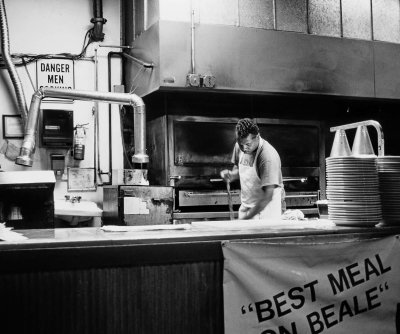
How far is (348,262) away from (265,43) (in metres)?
3.64

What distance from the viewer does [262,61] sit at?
5309 millimetres

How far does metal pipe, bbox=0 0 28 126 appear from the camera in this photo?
5176 mm

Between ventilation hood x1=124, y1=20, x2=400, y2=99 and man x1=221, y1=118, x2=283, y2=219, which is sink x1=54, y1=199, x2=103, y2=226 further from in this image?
man x1=221, y1=118, x2=283, y2=219

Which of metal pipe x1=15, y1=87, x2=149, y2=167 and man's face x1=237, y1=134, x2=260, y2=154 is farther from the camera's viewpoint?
man's face x1=237, y1=134, x2=260, y2=154

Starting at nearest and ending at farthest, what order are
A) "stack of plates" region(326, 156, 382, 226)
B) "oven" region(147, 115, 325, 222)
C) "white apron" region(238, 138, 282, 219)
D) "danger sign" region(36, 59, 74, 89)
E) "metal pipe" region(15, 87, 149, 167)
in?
"stack of plates" region(326, 156, 382, 226), "metal pipe" region(15, 87, 149, 167), "white apron" region(238, 138, 282, 219), "oven" region(147, 115, 325, 222), "danger sign" region(36, 59, 74, 89)

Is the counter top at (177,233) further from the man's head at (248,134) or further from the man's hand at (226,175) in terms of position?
the man's hand at (226,175)

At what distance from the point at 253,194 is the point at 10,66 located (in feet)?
9.47

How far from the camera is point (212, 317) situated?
1948 millimetres

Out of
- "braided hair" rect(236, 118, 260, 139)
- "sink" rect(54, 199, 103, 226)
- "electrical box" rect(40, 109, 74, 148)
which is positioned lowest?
"sink" rect(54, 199, 103, 226)

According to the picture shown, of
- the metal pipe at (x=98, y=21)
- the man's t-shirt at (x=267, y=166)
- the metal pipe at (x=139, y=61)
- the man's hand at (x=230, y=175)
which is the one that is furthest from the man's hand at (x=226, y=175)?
the metal pipe at (x=98, y=21)

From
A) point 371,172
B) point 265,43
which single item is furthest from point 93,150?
point 371,172

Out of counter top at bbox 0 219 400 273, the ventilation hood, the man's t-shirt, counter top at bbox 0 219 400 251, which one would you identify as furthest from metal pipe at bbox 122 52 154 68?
counter top at bbox 0 219 400 273

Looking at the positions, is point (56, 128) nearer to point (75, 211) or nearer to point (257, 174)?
point (75, 211)

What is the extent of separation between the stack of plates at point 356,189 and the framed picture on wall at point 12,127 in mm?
4063
